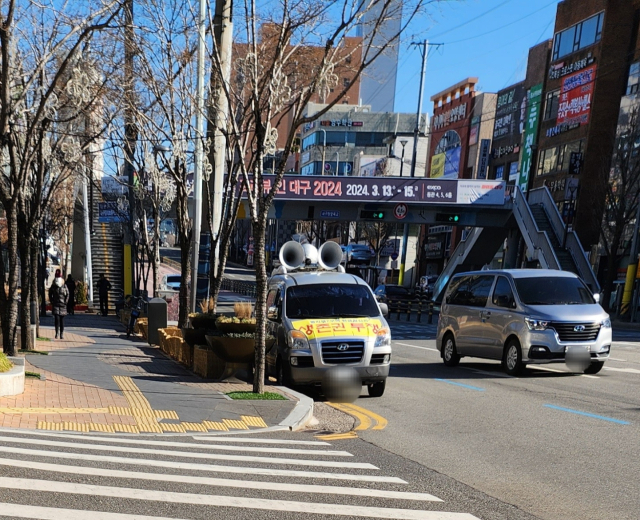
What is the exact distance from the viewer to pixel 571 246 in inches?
1626

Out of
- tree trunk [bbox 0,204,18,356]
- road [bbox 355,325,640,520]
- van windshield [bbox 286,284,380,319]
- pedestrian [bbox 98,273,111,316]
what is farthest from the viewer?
pedestrian [bbox 98,273,111,316]

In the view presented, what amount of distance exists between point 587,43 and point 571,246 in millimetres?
18584

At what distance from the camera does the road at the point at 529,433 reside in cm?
676

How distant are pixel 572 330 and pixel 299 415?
684cm

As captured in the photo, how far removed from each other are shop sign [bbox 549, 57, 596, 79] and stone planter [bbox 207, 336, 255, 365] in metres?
44.2

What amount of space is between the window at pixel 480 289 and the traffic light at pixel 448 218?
25.5 metres

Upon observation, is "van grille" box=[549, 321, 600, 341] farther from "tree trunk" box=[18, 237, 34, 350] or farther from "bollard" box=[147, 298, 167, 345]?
"bollard" box=[147, 298, 167, 345]

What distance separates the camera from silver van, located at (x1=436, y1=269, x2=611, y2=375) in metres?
14.8

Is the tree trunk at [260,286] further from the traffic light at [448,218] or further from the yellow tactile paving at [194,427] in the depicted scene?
the traffic light at [448,218]

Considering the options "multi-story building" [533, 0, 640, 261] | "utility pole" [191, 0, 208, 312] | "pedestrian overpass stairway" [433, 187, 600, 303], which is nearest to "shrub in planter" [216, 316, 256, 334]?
"utility pole" [191, 0, 208, 312]

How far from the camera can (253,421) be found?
32.8 feet

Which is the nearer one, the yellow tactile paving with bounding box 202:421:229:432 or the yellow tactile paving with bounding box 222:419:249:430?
the yellow tactile paving with bounding box 202:421:229:432

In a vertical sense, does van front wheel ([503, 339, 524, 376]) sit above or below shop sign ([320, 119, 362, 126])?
below

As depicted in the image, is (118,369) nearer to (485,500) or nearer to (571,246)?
(485,500)
